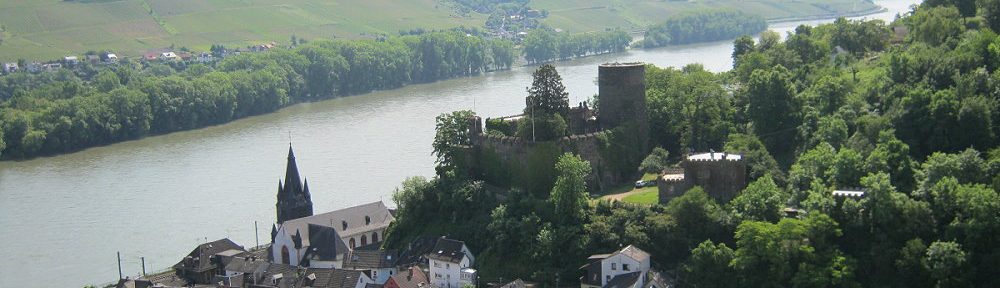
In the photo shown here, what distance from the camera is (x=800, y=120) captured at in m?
49.0

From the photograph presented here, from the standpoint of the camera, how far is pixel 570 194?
4519 centimetres

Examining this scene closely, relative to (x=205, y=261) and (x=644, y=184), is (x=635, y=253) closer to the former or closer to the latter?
(x=644, y=184)

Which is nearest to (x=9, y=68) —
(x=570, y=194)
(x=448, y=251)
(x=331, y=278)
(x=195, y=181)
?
(x=195, y=181)

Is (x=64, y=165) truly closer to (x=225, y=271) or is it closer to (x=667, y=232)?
(x=225, y=271)

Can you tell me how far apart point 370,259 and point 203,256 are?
262 inches

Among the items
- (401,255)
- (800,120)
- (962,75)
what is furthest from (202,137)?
(962,75)

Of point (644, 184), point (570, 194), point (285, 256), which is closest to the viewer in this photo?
point (570, 194)

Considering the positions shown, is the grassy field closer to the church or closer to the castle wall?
the church

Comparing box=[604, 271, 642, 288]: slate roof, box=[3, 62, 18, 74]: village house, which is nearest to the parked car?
box=[604, 271, 642, 288]: slate roof

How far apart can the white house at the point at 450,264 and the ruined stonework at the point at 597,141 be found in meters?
3.84

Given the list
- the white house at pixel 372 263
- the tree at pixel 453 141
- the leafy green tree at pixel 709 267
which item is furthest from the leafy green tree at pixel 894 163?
the white house at pixel 372 263

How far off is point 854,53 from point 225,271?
29.2 m

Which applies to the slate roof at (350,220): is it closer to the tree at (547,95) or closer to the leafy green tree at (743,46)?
the tree at (547,95)

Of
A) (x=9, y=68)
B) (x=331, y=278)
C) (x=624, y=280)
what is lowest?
(x=331, y=278)
